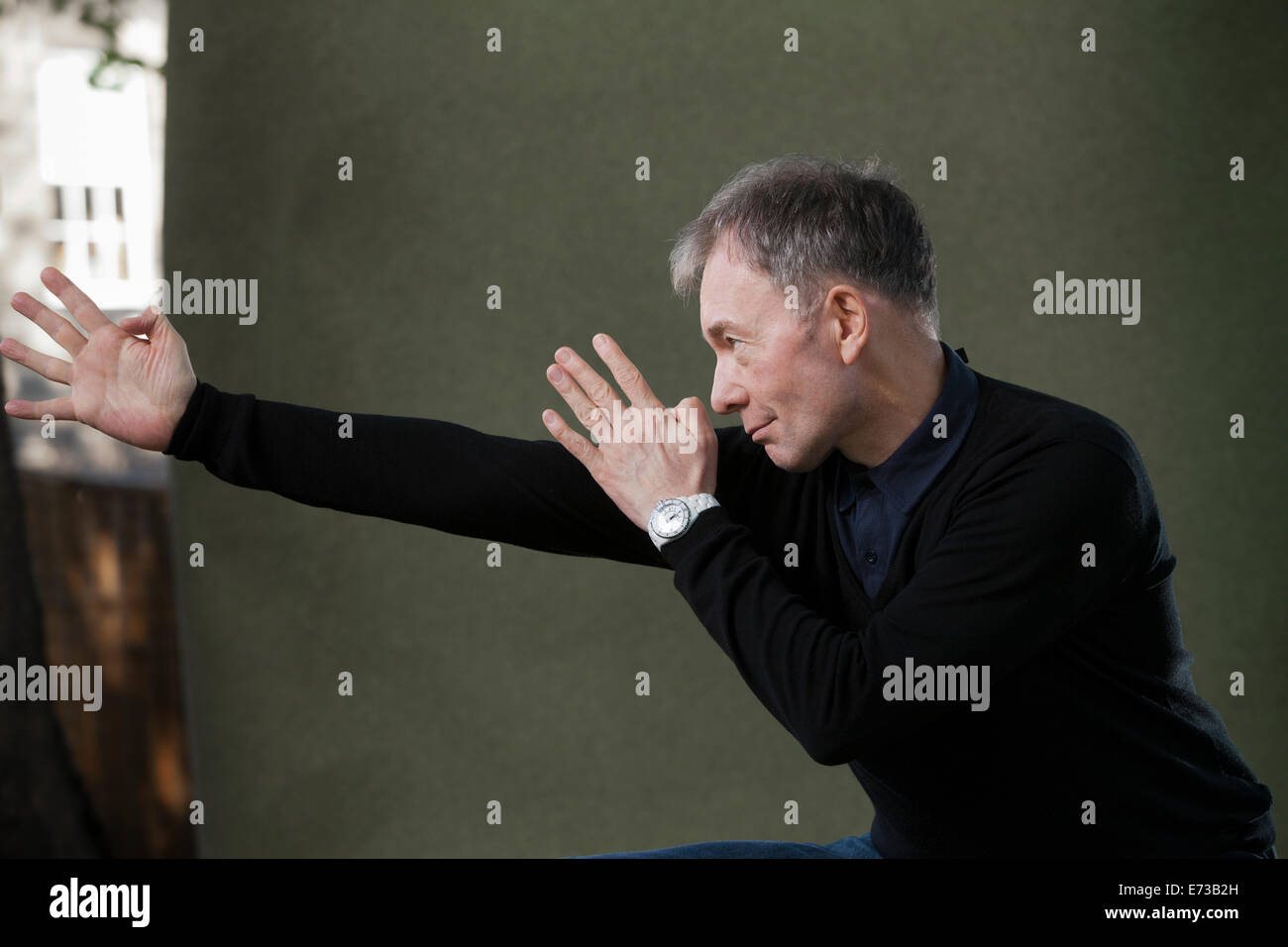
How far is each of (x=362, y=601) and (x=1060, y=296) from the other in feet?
5.26

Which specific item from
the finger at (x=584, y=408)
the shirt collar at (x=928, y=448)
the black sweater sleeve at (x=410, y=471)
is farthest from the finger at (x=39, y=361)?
the shirt collar at (x=928, y=448)

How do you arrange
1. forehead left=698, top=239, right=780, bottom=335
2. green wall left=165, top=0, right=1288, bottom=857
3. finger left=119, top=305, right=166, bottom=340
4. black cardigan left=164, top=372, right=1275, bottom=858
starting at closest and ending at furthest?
black cardigan left=164, top=372, right=1275, bottom=858, forehead left=698, top=239, right=780, bottom=335, finger left=119, top=305, right=166, bottom=340, green wall left=165, top=0, right=1288, bottom=857

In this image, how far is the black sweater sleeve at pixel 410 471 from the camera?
4.70 feet

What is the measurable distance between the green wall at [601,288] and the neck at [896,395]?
1.23 metres

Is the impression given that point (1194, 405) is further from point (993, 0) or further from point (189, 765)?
point (189, 765)

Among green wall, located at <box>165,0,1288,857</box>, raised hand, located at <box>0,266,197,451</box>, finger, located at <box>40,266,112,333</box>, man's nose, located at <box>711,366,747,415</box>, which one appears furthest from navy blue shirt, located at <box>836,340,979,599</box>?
green wall, located at <box>165,0,1288,857</box>

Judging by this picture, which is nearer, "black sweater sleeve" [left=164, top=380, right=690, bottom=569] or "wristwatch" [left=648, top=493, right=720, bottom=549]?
"wristwatch" [left=648, top=493, right=720, bottom=549]

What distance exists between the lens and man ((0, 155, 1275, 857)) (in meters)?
1.17

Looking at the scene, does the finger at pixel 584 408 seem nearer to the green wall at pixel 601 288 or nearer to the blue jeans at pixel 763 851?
the blue jeans at pixel 763 851

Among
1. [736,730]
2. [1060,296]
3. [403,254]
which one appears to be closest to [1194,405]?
[1060,296]

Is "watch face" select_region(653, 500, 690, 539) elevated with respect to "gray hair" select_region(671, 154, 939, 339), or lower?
lower

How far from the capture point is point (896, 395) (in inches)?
52.6

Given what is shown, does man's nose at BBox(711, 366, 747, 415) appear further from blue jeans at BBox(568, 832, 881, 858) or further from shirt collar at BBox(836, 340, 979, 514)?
blue jeans at BBox(568, 832, 881, 858)

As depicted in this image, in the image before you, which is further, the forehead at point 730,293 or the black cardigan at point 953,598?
the forehead at point 730,293
